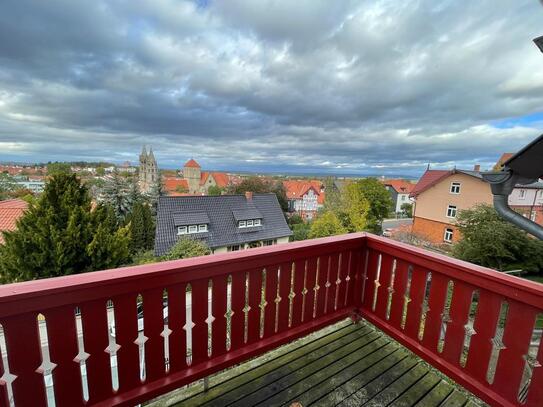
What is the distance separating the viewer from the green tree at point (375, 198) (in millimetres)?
18562

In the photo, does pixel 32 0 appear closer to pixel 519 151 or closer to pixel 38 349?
pixel 38 349

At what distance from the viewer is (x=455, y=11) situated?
2.85 m

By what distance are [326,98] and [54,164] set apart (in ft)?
39.3

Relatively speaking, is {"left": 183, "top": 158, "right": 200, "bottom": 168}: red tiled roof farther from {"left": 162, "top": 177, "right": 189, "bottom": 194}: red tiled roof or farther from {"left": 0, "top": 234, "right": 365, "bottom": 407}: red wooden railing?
{"left": 0, "top": 234, "right": 365, "bottom": 407}: red wooden railing

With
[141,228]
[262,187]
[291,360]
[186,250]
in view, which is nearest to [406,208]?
[262,187]

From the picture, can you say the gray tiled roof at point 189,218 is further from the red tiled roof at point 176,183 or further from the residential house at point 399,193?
the residential house at point 399,193

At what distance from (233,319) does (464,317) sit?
135 cm

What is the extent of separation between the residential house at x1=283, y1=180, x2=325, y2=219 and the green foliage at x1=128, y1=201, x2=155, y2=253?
18894mm

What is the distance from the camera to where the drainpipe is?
1.08 m

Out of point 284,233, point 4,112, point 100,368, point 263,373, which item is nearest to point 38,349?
point 100,368

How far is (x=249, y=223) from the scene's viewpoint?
14.1m

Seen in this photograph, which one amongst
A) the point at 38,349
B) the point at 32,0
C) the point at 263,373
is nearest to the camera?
the point at 38,349

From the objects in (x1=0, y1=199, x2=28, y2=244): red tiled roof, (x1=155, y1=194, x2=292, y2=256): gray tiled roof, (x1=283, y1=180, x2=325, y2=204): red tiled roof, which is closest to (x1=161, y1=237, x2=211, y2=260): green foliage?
(x1=155, y1=194, x2=292, y2=256): gray tiled roof

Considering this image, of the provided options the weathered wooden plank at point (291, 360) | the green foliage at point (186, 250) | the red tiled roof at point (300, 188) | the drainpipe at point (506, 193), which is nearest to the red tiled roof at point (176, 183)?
the red tiled roof at point (300, 188)
